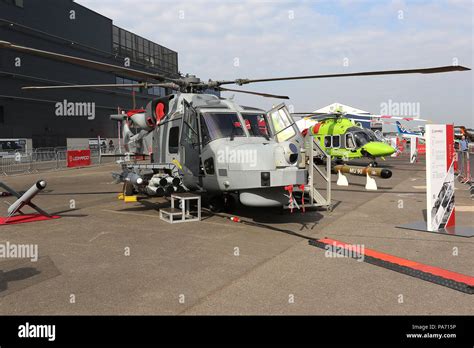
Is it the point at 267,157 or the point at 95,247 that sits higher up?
the point at 267,157

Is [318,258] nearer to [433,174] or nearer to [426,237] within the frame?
[426,237]

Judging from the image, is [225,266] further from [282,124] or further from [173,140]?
[173,140]

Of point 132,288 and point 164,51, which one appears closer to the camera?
point 132,288

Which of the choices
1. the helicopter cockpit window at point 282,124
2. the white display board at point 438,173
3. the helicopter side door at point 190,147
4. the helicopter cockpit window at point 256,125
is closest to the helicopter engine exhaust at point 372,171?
the helicopter cockpit window at point 282,124

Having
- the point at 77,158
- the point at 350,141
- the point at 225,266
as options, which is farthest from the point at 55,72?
the point at 225,266

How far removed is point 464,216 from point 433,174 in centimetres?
248

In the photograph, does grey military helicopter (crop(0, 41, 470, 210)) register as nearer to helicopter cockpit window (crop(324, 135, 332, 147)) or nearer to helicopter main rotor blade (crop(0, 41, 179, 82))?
helicopter main rotor blade (crop(0, 41, 179, 82))

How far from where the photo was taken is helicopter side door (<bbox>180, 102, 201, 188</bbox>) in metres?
9.27

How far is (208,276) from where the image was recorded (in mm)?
5293

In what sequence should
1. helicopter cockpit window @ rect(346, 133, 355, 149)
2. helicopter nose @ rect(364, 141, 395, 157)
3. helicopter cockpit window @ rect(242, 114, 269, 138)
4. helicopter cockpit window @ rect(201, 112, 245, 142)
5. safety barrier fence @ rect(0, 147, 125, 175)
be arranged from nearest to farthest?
1. helicopter cockpit window @ rect(201, 112, 245, 142)
2. helicopter cockpit window @ rect(242, 114, 269, 138)
3. helicopter nose @ rect(364, 141, 395, 157)
4. helicopter cockpit window @ rect(346, 133, 355, 149)
5. safety barrier fence @ rect(0, 147, 125, 175)

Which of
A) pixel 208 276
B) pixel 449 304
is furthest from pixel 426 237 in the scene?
pixel 208 276

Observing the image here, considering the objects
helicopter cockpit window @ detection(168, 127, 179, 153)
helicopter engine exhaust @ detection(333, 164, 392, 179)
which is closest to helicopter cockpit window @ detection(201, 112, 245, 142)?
helicopter cockpit window @ detection(168, 127, 179, 153)

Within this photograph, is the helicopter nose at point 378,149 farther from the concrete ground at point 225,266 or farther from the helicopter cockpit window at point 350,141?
the concrete ground at point 225,266
